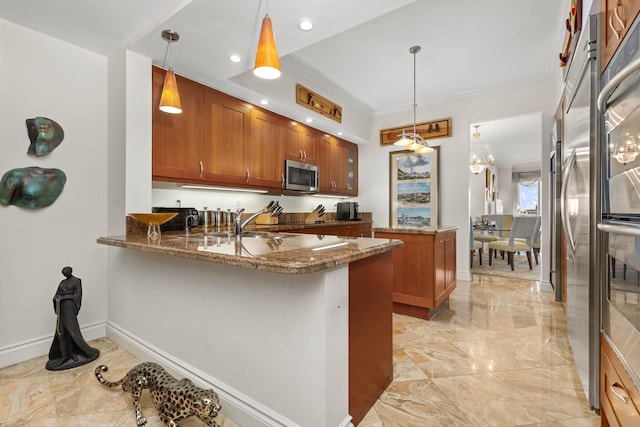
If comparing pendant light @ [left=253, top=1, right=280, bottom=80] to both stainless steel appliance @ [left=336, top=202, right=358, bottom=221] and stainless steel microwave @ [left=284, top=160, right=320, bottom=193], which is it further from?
stainless steel appliance @ [left=336, top=202, right=358, bottom=221]

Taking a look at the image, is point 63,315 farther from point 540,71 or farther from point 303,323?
point 540,71

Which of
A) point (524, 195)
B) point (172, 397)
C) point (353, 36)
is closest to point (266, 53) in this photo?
point (172, 397)

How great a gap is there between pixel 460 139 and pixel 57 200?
468 centimetres

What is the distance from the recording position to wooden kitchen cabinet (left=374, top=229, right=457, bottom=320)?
8.92 feet

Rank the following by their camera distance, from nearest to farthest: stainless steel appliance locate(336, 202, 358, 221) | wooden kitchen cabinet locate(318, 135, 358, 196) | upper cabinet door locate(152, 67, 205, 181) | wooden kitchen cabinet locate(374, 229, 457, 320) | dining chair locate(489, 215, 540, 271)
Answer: upper cabinet door locate(152, 67, 205, 181) < wooden kitchen cabinet locate(374, 229, 457, 320) < wooden kitchen cabinet locate(318, 135, 358, 196) < stainless steel appliance locate(336, 202, 358, 221) < dining chair locate(489, 215, 540, 271)

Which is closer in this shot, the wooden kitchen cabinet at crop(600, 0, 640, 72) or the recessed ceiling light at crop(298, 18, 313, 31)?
the wooden kitchen cabinet at crop(600, 0, 640, 72)

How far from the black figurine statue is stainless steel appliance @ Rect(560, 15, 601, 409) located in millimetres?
2987

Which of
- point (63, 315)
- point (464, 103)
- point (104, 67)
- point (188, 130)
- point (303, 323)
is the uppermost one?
point (464, 103)

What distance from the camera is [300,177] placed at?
12.9ft

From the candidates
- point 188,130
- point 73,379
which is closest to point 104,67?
point 188,130

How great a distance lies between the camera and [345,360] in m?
1.28

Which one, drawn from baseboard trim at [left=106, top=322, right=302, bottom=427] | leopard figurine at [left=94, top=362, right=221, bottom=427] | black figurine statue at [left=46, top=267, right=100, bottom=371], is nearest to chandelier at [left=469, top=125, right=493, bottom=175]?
baseboard trim at [left=106, top=322, right=302, bottom=427]

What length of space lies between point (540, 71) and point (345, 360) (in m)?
4.37

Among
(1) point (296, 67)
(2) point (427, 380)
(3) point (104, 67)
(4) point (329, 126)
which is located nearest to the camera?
(2) point (427, 380)
